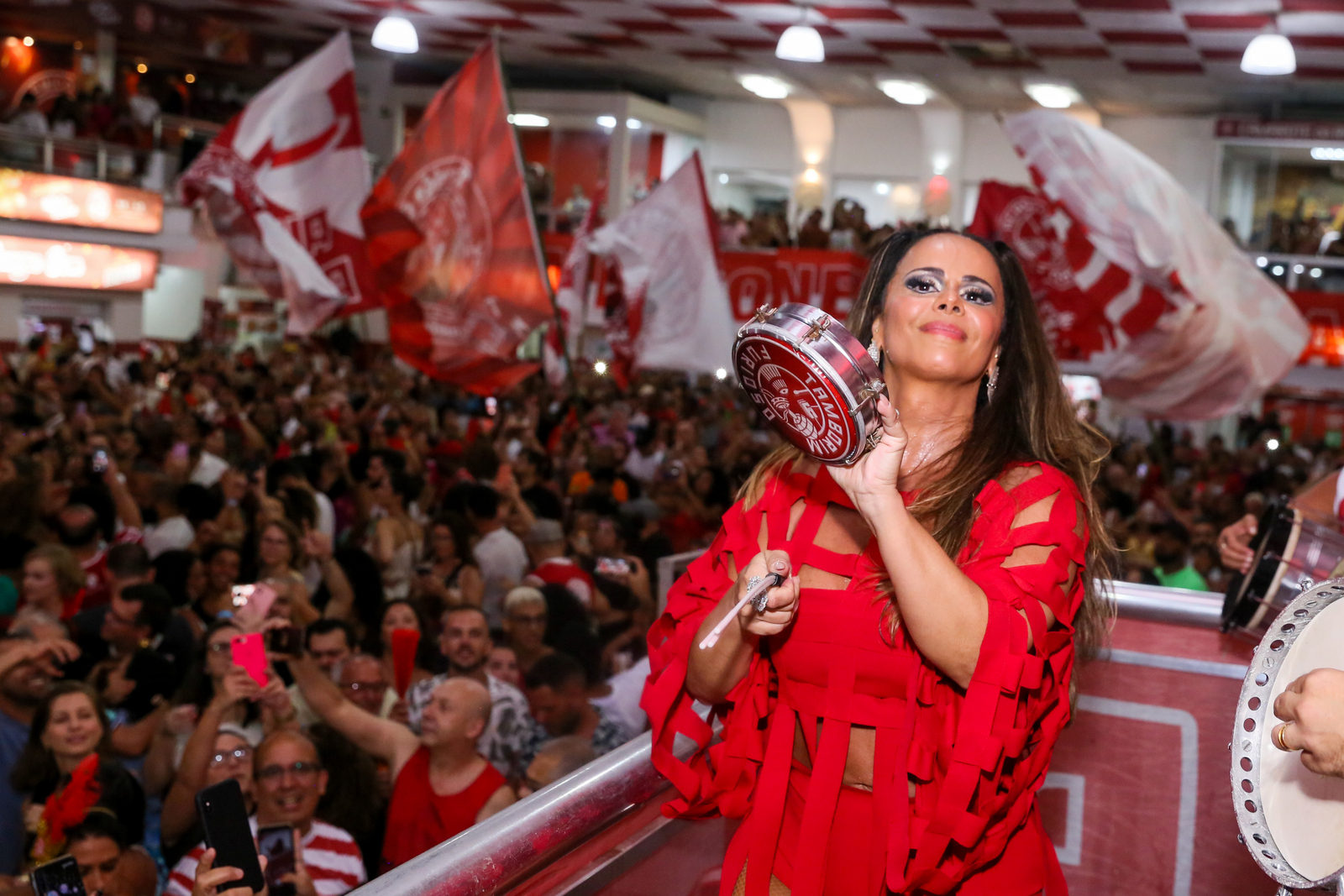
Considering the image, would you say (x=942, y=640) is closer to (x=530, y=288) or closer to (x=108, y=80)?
(x=530, y=288)

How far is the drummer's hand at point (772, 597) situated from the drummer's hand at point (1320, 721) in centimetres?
49

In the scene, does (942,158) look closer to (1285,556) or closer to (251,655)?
(251,655)

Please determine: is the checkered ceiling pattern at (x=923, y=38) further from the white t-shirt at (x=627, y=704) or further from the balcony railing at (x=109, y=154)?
the white t-shirt at (x=627, y=704)

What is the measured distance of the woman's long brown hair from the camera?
5.25 ft

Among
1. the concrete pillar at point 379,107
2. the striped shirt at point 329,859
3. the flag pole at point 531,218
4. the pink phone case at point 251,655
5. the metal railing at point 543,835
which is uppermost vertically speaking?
the concrete pillar at point 379,107

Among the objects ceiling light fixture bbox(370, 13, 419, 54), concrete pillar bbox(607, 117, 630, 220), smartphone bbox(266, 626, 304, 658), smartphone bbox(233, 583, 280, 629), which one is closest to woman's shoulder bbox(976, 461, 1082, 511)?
smartphone bbox(233, 583, 280, 629)

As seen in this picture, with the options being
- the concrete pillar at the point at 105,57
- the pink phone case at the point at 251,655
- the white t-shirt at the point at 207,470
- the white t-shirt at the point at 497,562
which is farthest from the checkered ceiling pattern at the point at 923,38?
the pink phone case at the point at 251,655

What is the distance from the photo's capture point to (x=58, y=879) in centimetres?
196

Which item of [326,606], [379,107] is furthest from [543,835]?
[379,107]

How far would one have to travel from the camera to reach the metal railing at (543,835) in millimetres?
1263

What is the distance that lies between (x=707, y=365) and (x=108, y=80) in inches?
505

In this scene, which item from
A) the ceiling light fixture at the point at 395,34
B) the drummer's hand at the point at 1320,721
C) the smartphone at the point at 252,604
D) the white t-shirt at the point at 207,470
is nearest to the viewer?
the drummer's hand at the point at 1320,721

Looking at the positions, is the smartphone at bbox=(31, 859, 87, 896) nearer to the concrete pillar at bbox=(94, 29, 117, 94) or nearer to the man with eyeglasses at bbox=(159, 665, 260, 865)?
the man with eyeglasses at bbox=(159, 665, 260, 865)

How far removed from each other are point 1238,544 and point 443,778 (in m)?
1.92
